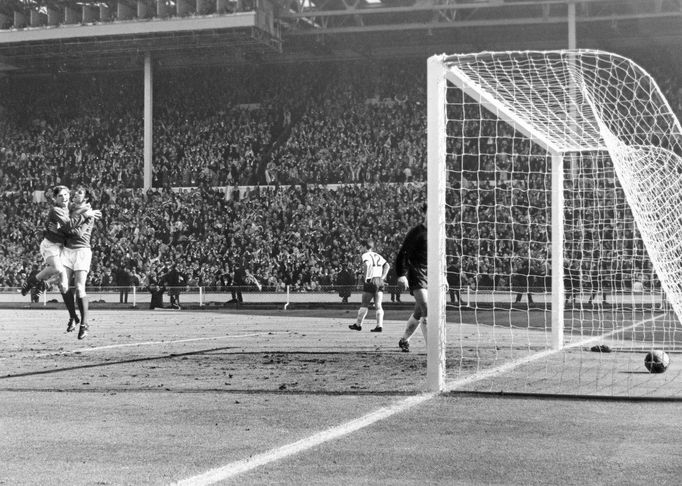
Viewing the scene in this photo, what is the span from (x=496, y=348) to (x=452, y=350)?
756 millimetres

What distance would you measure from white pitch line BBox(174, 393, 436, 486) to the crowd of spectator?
20.2 metres

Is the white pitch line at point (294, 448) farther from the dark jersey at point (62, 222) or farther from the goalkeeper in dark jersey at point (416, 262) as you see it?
the dark jersey at point (62, 222)

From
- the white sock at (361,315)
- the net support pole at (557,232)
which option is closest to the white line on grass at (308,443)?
the net support pole at (557,232)

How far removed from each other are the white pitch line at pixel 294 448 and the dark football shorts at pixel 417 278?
4.36m

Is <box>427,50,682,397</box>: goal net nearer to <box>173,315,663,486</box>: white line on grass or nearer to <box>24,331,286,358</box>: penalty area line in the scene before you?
<box>173,315,663,486</box>: white line on grass

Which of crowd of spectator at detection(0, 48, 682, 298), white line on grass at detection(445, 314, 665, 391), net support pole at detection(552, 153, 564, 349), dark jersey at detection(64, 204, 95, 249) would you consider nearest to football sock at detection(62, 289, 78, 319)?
dark jersey at detection(64, 204, 95, 249)

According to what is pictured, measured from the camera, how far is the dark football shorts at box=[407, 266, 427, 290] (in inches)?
475

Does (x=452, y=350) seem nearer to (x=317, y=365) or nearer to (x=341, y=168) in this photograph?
(x=317, y=365)

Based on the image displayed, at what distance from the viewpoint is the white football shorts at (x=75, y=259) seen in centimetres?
1391

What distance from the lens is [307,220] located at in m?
35.6

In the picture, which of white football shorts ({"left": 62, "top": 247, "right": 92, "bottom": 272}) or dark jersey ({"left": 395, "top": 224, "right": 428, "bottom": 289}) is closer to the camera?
dark jersey ({"left": 395, "top": 224, "right": 428, "bottom": 289})

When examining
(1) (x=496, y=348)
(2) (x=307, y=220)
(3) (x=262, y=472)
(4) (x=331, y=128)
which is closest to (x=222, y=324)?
(1) (x=496, y=348)

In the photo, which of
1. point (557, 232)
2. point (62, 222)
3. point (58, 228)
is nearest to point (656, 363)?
point (557, 232)

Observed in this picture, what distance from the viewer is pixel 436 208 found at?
893 cm
